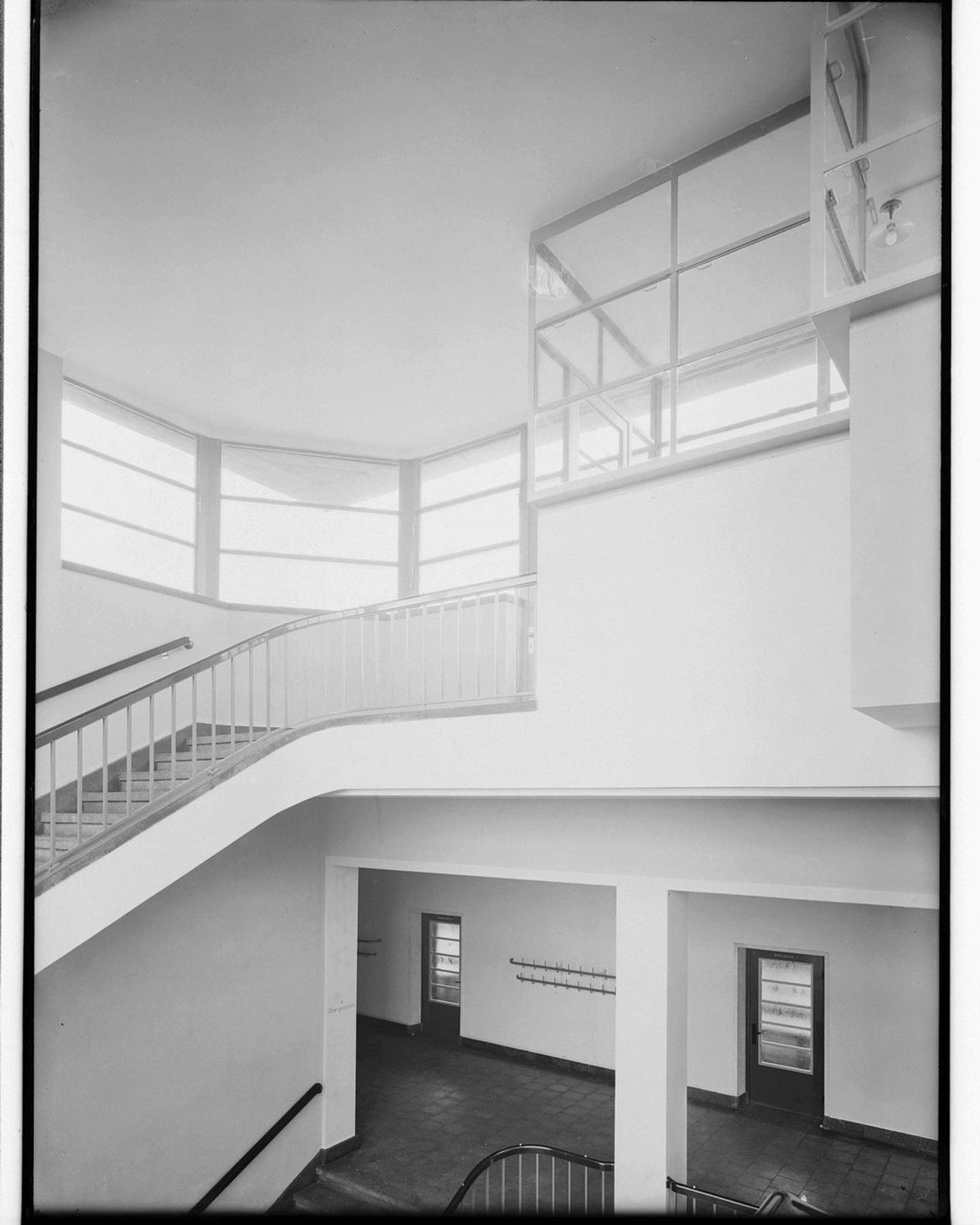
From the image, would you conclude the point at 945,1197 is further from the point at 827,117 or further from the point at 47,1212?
the point at 827,117

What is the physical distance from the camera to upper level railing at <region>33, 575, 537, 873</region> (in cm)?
206

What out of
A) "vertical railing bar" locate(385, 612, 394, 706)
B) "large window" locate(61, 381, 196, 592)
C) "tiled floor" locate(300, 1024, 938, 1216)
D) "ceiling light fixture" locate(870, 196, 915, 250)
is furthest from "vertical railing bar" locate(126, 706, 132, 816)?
"ceiling light fixture" locate(870, 196, 915, 250)

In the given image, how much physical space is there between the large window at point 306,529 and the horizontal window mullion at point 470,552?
3.2 inches

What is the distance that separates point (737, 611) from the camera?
6.62 feet

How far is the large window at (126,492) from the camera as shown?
2008 mm

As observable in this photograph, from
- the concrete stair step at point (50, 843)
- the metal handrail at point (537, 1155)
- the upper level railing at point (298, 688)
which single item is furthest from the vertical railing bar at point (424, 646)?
the metal handrail at point (537, 1155)

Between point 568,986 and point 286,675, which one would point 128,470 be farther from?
point 568,986

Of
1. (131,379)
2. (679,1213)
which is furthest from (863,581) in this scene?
(131,379)

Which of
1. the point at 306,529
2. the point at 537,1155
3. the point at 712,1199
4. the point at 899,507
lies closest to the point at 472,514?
the point at 306,529

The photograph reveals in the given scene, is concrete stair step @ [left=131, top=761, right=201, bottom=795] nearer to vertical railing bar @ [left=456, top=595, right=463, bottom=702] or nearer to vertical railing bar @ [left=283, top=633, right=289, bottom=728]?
vertical railing bar @ [left=283, top=633, right=289, bottom=728]

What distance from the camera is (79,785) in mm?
2014

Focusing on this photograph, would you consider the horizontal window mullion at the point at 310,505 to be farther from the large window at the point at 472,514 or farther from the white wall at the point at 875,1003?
the white wall at the point at 875,1003

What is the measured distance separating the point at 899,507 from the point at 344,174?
143 cm

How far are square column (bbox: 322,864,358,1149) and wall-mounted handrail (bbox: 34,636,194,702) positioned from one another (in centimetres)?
99
